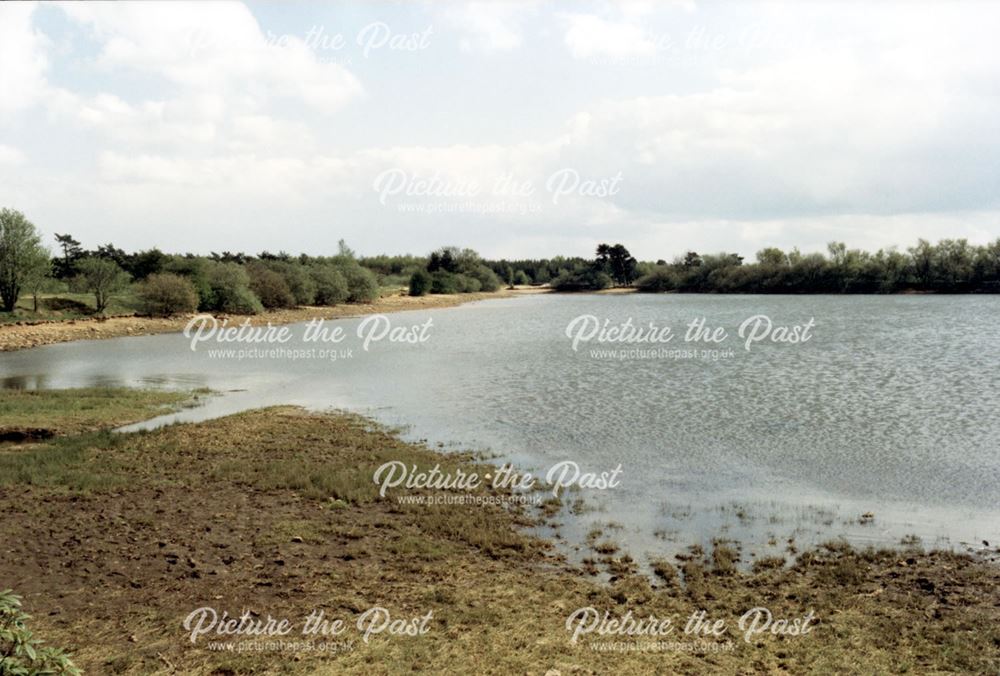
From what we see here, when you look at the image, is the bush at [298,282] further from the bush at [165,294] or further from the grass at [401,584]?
the grass at [401,584]

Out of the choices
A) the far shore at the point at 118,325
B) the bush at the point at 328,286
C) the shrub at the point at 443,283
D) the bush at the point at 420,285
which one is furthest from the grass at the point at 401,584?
the shrub at the point at 443,283

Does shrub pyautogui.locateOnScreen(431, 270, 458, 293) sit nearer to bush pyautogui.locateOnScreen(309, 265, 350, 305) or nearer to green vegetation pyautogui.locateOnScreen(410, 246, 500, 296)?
green vegetation pyautogui.locateOnScreen(410, 246, 500, 296)

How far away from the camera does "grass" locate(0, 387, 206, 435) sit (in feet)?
60.3

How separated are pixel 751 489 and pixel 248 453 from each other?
10651mm

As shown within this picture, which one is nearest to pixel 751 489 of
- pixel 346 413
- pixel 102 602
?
pixel 102 602

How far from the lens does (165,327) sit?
56688 millimetres

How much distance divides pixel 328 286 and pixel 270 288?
1107cm

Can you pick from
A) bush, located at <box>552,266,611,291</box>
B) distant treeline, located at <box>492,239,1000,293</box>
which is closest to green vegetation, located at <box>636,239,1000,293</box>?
distant treeline, located at <box>492,239,1000,293</box>

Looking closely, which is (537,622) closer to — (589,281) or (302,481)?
(302,481)

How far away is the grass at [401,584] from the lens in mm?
6797

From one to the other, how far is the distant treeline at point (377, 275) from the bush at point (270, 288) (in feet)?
0.34

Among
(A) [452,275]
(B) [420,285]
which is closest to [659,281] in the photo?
(A) [452,275]

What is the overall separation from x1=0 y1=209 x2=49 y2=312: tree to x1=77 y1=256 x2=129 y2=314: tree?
11.5 feet

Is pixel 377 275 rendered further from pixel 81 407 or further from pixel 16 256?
pixel 81 407
